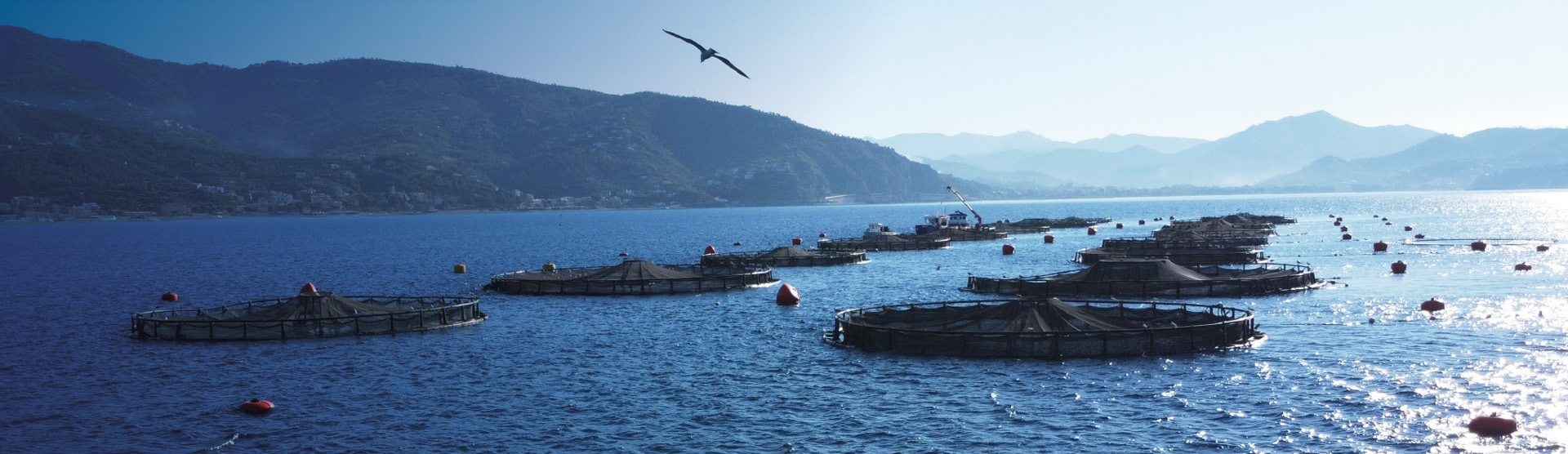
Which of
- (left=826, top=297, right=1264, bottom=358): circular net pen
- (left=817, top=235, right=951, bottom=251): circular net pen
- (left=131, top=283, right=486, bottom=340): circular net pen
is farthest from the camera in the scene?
(left=817, top=235, right=951, bottom=251): circular net pen

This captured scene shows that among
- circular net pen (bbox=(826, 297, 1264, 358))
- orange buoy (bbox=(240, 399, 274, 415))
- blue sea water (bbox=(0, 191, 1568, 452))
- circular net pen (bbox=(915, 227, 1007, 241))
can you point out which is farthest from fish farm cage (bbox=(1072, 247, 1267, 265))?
orange buoy (bbox=(240, 399, 274, 415))

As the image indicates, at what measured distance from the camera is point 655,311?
2908 inches

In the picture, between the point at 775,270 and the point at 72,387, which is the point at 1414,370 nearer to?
the point at 72,387

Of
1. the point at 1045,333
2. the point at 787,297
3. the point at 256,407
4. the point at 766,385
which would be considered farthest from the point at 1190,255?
the point at 256,407

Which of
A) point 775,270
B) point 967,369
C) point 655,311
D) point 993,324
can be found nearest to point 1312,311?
point 993,324

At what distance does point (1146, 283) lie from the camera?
2857 inches

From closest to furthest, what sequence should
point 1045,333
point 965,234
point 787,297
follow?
point 1045,333 → point 787,297 → point 965,234

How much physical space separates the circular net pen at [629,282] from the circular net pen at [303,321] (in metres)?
16.2

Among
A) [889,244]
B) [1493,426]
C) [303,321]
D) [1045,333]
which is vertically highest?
[889,244]

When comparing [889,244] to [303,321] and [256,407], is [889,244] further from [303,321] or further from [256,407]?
[256,407]

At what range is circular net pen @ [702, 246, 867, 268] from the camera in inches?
4328

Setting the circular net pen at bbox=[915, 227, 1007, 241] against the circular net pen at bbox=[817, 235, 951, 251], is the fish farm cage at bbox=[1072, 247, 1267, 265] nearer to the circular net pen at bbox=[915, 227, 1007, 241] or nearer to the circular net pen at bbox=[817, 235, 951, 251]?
the circular net pen at bbox=[817, 235, 951, 251]

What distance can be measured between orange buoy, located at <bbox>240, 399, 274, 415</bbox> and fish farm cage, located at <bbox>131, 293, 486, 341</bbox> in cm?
2037

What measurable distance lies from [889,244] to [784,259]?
29971 millimetres
